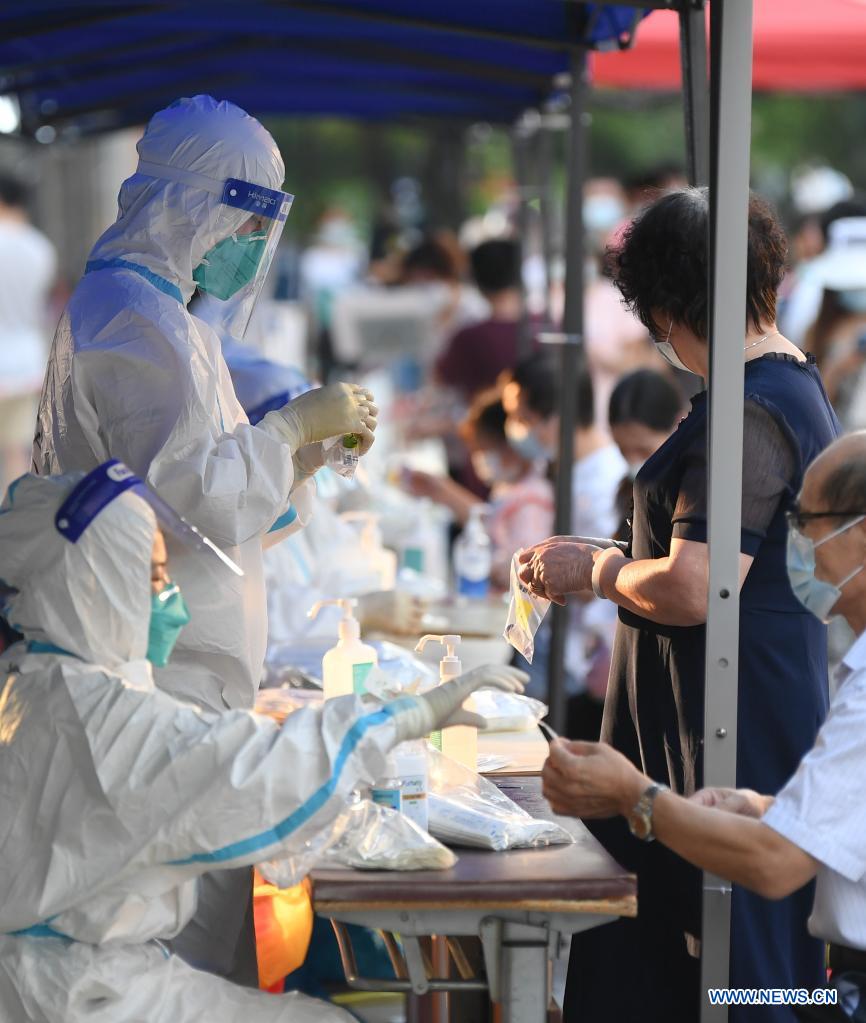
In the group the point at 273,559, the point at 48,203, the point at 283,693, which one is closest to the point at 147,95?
the point at 273,559

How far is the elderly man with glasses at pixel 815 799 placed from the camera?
2.15m

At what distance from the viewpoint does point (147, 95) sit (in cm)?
602

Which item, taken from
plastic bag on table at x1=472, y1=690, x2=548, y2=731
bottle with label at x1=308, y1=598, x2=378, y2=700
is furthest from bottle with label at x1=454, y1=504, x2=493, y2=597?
bottle with label at x1=308, y1=598, x2=378, y2=700

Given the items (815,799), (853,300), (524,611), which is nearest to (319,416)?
(524,611)

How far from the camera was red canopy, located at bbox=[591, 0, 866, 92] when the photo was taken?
6.84 metres

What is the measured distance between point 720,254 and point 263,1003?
1380 millimetres

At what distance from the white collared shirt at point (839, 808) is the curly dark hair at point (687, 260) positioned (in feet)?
2.38

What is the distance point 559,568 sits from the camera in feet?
9.70

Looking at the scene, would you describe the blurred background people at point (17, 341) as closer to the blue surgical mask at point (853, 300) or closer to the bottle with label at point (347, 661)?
the blue surgical mask at point (853, 300)

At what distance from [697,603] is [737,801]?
1.17ft

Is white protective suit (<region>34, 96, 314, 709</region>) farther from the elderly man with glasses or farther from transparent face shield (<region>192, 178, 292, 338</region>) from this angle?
the elderly man with glasses

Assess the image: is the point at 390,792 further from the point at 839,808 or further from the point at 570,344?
the point at 570,344

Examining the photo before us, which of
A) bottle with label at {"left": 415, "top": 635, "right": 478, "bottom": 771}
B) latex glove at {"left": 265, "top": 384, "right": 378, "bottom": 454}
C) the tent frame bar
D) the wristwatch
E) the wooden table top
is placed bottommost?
the wooden table top

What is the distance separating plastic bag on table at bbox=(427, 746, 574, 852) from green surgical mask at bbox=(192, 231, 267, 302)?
41.3 inches
